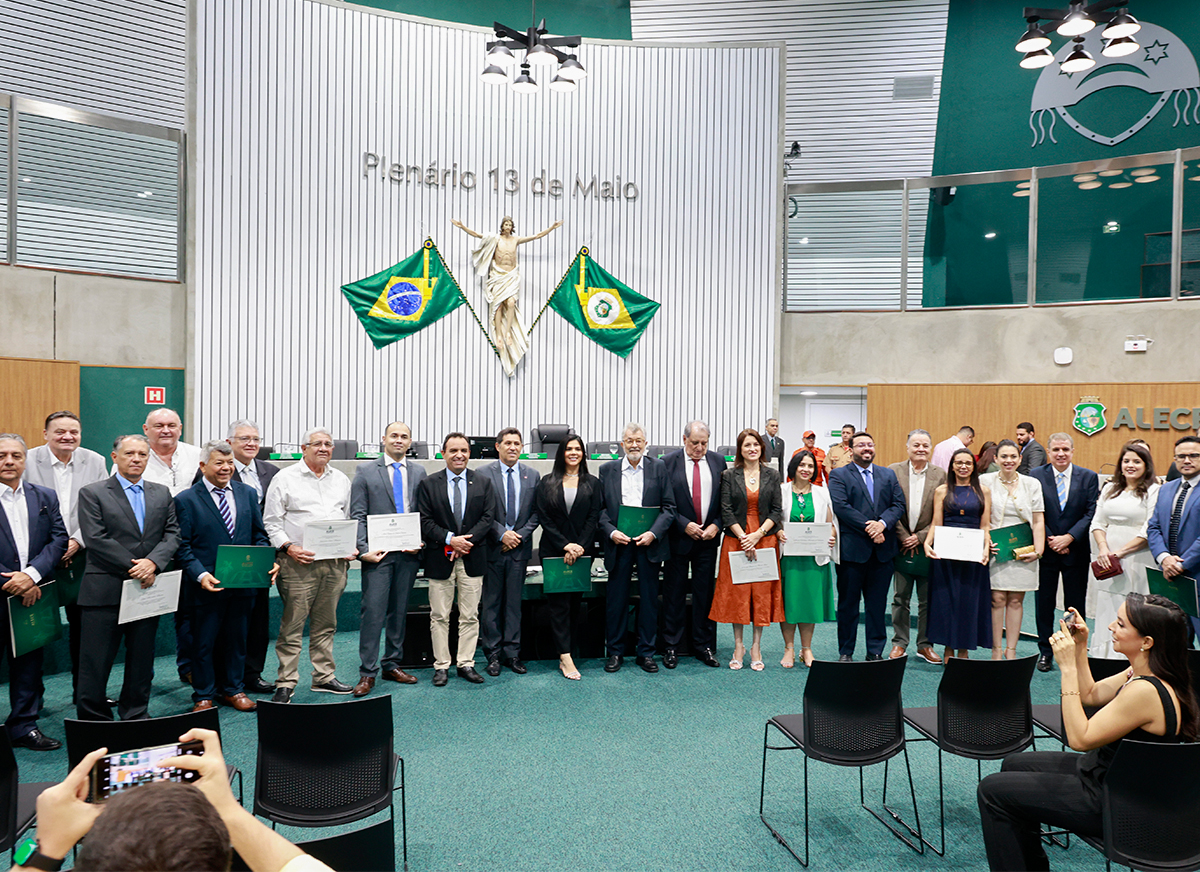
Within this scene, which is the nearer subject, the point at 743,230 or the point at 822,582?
the point at 822,582

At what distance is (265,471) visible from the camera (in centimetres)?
565

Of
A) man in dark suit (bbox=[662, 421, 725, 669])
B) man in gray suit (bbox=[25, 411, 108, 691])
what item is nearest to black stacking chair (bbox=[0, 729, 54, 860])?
man in gray suit (bbox=[25, 411, 108, 691])

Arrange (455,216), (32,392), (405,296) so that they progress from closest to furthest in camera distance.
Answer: (32,392), (405,296), (455,216)

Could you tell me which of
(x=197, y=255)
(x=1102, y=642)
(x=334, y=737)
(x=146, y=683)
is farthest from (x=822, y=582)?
(x=197, y=255)

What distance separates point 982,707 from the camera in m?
3.19

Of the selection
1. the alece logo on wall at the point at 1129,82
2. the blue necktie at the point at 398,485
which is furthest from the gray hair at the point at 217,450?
the alece logo on wall at the point at 1129,82

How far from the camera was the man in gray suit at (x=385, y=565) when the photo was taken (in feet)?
16.9

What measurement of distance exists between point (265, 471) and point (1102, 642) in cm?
576

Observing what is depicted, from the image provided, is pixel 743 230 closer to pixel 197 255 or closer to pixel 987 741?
pixel 197 255

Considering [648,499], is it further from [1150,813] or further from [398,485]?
[1150,813]

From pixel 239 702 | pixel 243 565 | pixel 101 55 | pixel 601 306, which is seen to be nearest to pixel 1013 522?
pixel 243 565

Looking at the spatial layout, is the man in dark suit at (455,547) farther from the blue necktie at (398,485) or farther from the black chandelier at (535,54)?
the black chandelier at (535,54)

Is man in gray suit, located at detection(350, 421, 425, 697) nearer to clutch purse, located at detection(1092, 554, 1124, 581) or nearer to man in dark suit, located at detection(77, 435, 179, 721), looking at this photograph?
man in dark suit, located at detection(77, 435, 179, 721)

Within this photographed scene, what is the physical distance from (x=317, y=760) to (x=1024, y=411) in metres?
10.4
